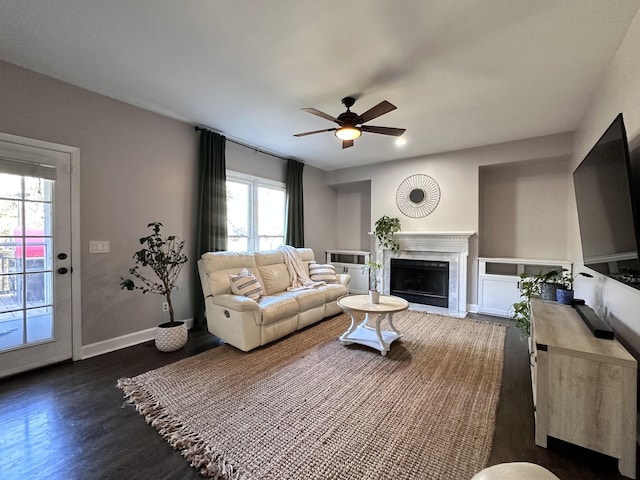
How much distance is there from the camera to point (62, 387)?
2.25 m

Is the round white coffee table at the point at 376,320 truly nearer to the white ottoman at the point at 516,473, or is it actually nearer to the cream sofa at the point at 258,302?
the cream sofa at the point at 258,302

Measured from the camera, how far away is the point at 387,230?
16.6 feet

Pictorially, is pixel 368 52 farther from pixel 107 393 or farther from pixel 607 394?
pixel 107 393

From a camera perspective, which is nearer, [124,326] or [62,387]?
[62,387]

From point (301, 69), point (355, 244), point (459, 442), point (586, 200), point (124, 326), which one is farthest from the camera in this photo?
point (355, 244)

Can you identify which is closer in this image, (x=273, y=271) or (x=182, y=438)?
(x=182, y=438)

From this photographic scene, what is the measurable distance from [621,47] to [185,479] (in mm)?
3990

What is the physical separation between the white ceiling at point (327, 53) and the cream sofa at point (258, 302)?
187 centimetres

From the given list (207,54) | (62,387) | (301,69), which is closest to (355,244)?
(301,69)

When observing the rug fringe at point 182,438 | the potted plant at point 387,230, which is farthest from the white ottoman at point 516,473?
the potted plant at point 387,230

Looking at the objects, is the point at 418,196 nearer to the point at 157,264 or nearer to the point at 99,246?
the point at 157,264

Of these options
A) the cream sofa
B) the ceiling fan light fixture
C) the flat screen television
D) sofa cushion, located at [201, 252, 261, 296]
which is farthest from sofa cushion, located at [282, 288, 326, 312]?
the flat screen television

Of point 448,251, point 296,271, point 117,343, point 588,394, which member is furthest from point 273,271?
point 588,394

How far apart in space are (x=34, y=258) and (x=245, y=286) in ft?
6.31
